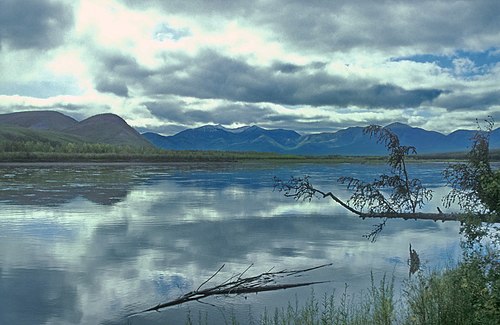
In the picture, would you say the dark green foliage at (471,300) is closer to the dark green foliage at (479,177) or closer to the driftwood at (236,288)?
the dark green foliage at (479,177)

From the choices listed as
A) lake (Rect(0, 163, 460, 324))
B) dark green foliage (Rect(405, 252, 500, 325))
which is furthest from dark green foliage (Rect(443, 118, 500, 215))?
lake (Rect(0, 163, 460, 324))

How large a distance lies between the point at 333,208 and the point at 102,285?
35.8 metres

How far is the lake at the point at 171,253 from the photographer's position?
18.9m

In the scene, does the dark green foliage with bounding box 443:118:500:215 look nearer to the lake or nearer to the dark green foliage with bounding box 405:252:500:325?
the dark green foliage with bounding box 405:252:500:325

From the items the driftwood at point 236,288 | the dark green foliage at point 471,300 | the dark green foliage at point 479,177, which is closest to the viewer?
the dark green foliage at point 471,300

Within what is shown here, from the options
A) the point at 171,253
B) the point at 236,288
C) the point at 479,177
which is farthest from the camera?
the point at 171,253

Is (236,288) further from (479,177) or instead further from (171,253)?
(479,177)

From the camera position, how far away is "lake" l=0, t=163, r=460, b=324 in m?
18.9

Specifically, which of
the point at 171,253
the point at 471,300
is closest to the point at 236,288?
the point at 171,253

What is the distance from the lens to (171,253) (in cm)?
2845

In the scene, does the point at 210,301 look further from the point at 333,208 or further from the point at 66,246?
the point at 333,208

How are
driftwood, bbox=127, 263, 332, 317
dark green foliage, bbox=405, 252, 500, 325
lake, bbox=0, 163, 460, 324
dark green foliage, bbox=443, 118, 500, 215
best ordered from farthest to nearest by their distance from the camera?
1. lake, bbox=0, 163, 460, 324
2. driftwood, bbox=127, 263, 332, 317
3. dark green foliage, bbox=443, 118, 500, 215
4. dark green foliage, bbox=405, 252, 500, 325

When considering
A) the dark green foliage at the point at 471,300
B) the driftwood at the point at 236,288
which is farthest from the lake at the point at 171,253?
the dark green foliage at the point at 471,300

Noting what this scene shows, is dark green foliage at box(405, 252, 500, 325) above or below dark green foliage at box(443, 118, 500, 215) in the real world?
below
